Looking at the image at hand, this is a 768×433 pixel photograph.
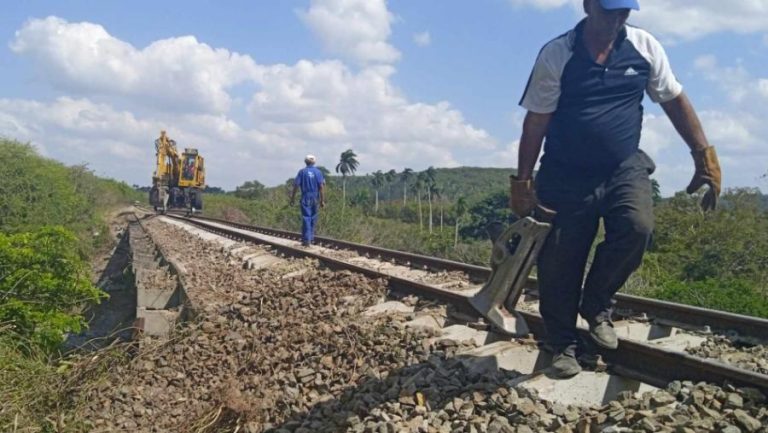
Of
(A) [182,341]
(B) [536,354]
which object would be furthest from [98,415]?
(B) [536,354]

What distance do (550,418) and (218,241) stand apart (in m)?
13.5

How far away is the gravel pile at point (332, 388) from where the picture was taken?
2.98 metres

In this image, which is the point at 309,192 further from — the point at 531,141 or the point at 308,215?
the point at 531,141

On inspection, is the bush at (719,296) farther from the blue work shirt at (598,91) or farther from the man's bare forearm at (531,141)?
the man's bare forearm at (531,141)

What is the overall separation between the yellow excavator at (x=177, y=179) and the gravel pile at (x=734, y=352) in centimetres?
3694

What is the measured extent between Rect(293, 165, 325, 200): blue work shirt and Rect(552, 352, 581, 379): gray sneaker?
930 centimetres

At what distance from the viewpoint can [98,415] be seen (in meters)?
4.57

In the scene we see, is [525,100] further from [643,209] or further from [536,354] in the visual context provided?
[536,354]

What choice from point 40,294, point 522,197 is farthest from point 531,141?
point 40,294

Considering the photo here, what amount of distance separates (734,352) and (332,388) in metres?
2.45

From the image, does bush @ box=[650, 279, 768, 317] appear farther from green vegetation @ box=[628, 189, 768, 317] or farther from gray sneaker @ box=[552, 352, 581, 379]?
gray sneaker @ box=[552, 352, 581, 379]

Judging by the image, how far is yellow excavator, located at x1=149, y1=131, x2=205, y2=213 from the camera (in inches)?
1547

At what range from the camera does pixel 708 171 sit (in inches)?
138

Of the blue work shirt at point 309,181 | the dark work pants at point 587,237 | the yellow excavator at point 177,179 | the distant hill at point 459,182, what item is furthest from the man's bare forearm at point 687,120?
the distant hill at point 459,182
